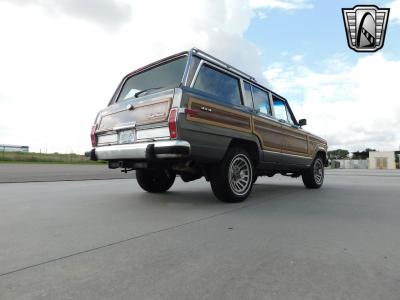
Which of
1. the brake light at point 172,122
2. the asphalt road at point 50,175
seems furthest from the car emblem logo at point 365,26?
the asphalt road at point 50,175

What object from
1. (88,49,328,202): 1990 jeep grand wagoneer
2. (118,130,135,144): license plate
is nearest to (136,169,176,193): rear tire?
(88,49,328,202): 1990 jeep grand wagoneer

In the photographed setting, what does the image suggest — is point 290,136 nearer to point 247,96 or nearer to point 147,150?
point 247,96

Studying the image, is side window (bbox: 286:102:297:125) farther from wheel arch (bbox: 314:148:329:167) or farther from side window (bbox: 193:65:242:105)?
side window (bbox: 193:65:242:105)

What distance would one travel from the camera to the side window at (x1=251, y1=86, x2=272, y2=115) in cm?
527

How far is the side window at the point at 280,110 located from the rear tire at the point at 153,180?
2.33 meters

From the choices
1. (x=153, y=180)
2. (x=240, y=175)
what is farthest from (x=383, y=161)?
(x=240, y=175)

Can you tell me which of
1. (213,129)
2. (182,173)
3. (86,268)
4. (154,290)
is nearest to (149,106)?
(213,129)

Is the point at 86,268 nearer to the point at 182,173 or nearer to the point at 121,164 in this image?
the point at 121,164

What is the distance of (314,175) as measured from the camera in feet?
23.7

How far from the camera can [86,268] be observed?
1.90 meters

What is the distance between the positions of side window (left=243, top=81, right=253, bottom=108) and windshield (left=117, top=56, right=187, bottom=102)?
127 centimetres

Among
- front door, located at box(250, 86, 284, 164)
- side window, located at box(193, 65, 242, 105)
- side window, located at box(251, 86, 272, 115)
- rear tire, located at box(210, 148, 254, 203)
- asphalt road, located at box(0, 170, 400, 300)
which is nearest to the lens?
asphalt road, located at box(0, 170, 400, 300)

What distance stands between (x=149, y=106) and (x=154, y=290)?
2775mm

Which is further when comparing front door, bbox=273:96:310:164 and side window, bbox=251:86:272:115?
front door, bbox=273:96:310:164
